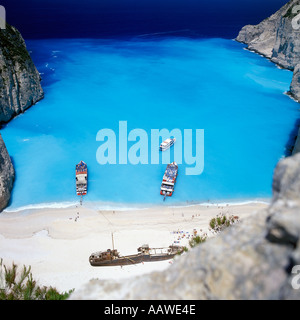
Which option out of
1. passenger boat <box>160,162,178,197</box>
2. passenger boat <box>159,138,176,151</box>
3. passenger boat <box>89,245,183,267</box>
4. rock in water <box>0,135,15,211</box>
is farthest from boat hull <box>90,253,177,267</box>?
passenger boat <box>159,138,176,151</box>

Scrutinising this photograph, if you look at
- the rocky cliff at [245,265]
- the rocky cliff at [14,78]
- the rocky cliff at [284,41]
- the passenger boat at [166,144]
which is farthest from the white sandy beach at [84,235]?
the rocky cliff at [284,41]

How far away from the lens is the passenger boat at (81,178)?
27.9 meters

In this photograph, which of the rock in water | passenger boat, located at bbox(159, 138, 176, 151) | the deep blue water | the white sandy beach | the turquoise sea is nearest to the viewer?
the white sandy beach

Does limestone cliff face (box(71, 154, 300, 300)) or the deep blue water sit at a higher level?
the deep blue water

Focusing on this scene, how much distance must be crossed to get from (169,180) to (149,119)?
15457 mm

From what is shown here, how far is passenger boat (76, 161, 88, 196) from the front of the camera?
91.4ft

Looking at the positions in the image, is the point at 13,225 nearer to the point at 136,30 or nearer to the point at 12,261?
the point at 12,261

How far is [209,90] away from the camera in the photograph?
2069 inches

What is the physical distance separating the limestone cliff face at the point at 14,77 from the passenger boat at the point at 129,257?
93.5ft

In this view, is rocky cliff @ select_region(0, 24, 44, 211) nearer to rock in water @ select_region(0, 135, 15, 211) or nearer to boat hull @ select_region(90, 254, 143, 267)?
rock in water @ select_region(0, 135, 15, 211)

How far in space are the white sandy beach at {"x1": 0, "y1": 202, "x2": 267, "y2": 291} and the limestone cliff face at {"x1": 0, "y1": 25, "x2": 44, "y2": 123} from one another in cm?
2026

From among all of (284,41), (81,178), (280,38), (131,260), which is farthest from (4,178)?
(280,38)

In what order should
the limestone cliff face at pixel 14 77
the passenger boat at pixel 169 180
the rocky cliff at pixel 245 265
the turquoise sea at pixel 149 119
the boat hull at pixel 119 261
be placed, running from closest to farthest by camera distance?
the rocky cliff at pixel 245 265, the boat hull at pixel 119 261, the passenger boat at pixel 169 180, the turquoise sea at pixel 149 119, the limestone cliff face at pixel 14 77

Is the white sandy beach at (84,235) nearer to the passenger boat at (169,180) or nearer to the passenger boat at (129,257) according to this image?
the passenger boat at (129,257)
